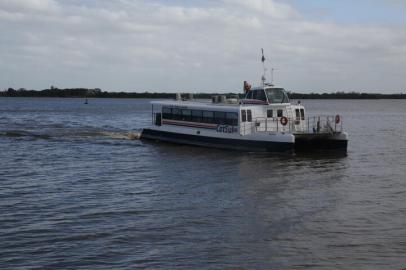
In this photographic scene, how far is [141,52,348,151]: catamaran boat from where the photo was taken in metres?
32.1

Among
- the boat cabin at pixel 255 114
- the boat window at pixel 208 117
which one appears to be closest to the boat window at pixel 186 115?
the boat cabin at pixel 255 114

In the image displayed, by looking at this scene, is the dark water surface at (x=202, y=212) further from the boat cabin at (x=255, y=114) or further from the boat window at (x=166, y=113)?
the boat window at (x=166, y=113)

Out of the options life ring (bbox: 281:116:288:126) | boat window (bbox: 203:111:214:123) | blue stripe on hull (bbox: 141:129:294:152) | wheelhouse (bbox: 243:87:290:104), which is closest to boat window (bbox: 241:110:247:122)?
blue stripe on hull (bbox: 141:129:294:152)

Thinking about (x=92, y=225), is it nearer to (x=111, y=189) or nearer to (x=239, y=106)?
(x=111, y=189)

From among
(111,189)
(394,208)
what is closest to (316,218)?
(394,208)

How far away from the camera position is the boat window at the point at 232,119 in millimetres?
33500

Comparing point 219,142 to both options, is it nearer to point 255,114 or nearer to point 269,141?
point 255,114

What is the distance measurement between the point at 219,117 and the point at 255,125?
94.8 inches

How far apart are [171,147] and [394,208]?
70.2 feet

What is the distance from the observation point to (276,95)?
3456 centimetres

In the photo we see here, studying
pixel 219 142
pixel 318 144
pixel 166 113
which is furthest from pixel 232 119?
pixel 166 113

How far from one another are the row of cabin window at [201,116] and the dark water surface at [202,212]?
155 inches

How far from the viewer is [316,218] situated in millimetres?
16078

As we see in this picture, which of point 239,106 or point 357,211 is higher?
point 239,106
